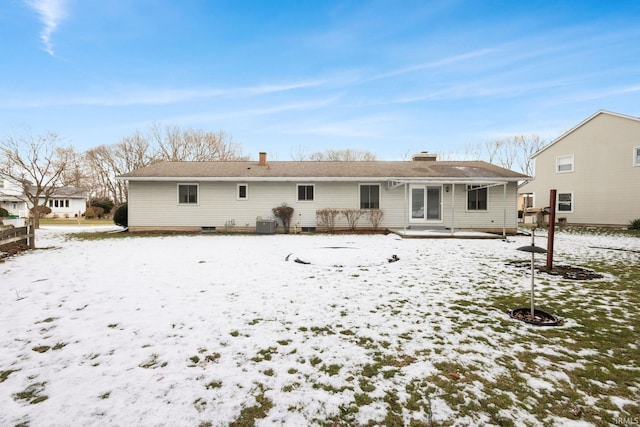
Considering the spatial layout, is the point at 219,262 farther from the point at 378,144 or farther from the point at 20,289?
the point at 378,144

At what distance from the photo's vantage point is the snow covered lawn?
6.81 feet

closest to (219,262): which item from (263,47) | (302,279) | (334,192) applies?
(302,279)

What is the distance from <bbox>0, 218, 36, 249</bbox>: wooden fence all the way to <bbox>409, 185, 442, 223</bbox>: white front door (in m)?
15.4

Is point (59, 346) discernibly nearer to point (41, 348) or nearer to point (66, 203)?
point (41, 348)

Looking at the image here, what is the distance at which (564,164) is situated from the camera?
20047mm

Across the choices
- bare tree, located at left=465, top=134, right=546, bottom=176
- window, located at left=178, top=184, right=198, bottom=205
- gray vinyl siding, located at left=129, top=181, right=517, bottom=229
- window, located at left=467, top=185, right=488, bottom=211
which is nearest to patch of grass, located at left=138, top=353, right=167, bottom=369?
gray vinyl siding, located at left=129, top=181, right=517, bottom=229

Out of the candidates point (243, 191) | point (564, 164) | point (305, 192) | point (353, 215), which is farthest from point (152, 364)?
point (564, 164)

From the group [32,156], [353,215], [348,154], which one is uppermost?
[348,154]

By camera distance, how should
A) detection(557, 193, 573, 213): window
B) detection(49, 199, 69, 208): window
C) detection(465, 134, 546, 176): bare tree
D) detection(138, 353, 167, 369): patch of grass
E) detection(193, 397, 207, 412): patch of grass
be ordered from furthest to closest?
detection(465, 134, 546, 176): bare tree, detection(49, 199, 69, 208): window, detection(557, 193, 573, 213): window, detection(138, 353, 167, 369): patch of grass, detection(193, 397, 207, 412): patch of grass

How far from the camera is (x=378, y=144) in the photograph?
139 feet

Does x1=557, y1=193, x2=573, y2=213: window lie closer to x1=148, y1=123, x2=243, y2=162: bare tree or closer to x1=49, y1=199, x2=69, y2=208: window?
x1=148, y1=123, x2=243, y2=162: bare tree

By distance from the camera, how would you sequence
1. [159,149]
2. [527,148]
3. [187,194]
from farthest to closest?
[527,148]
[159,149]
[187,194]

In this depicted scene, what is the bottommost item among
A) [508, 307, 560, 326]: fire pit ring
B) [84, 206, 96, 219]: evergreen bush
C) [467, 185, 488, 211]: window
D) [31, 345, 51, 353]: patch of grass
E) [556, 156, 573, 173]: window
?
[31, 345, 51, 353]: patch of grass

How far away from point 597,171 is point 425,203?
1306 cm
